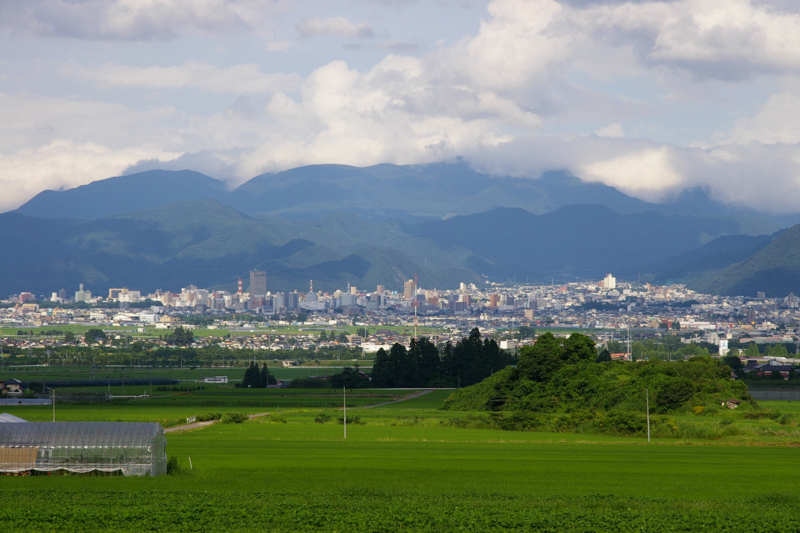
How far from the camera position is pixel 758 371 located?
74.0m

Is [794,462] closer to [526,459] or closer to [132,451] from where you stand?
[526,459]

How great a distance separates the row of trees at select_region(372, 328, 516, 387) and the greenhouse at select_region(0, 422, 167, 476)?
49.9 m

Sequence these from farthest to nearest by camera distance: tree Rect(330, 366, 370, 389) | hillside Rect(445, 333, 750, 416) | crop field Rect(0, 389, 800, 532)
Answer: tree Rect(330, 366, 370, 389) → hillside Rect(445, 333, 750, 416) → crop field Rect(0, 389, 800, 532)

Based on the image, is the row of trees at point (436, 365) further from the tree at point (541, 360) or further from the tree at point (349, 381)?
the tree at point (541, 360)

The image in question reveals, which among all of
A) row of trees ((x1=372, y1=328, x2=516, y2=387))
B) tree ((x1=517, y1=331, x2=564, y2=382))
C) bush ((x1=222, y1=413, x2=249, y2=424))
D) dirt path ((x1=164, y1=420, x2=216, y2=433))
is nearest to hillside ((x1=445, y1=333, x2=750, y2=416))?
tree ((x1=517, y1=331, x2=564, y2=382))

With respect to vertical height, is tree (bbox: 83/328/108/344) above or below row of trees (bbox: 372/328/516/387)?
above

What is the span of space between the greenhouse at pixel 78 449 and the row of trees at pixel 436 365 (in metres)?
49.9

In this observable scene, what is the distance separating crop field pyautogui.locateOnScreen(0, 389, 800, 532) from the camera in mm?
16312

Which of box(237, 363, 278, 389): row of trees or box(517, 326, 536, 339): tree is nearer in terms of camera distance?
box(237, 363, 278, 389): row of trees

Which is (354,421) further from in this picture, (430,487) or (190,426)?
(430,487)

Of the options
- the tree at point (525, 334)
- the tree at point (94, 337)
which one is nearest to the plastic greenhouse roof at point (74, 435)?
the tree at point (94, 337)

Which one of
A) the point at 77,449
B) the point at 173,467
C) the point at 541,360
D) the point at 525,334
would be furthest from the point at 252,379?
the point at 525,334

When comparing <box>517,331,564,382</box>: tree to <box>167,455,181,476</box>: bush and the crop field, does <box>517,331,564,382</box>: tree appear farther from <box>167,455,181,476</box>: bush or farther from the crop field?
<box>167,455,181,476</box>: bush

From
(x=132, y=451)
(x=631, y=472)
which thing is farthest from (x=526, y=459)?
(x=132, y=451)
